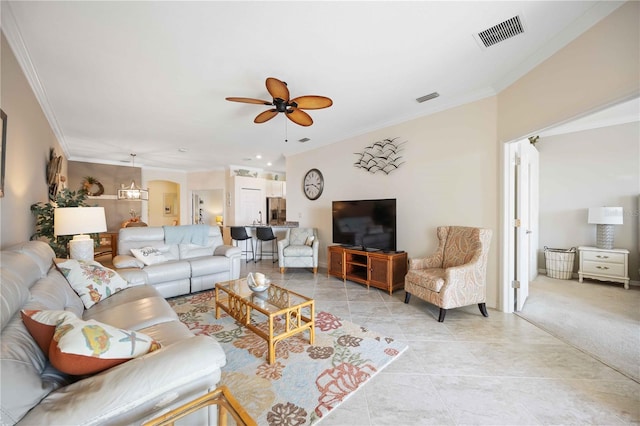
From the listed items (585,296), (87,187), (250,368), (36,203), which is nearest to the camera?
(250,368)

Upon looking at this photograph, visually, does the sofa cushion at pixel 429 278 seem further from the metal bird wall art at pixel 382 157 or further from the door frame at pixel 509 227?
the metal bird wall art at pixel 382 157

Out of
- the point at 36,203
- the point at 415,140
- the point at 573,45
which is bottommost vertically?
the point at 36,203

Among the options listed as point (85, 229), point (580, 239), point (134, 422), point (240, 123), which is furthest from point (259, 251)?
point (580, 239)

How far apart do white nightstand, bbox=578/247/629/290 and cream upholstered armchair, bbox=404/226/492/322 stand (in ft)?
8.46

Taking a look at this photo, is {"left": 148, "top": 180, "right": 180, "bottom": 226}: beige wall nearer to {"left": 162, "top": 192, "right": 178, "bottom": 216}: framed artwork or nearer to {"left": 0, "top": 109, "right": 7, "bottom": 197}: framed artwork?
{"left": 162, "top": 192, "right": 178, "bottom": 216}: framed artwork

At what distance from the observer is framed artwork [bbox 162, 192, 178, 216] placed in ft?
28.0

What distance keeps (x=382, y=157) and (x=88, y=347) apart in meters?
3.85

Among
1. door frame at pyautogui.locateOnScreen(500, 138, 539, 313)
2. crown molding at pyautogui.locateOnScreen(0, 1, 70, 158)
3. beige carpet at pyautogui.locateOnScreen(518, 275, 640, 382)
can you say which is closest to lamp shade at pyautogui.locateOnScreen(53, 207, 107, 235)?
crown molding at pyautogui.locateOnScreen(0, 1, 70, 158)

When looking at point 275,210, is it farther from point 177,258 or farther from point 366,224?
point 366,224

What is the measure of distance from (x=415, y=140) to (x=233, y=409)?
3.64 m

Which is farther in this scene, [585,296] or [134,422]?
[585,296]

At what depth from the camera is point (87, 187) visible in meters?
6.06

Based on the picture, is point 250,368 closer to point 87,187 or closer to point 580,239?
point 580,239

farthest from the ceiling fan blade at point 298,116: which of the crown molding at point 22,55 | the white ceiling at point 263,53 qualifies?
the crown molding at point 22,55
